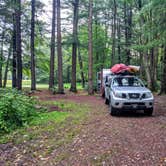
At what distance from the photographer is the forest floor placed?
20.7 feet

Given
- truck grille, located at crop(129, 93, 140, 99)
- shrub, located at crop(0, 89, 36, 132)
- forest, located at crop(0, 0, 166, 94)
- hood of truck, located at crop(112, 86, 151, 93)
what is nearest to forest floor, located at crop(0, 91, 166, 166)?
shrub, located at crop(0, 89, 36, 132)

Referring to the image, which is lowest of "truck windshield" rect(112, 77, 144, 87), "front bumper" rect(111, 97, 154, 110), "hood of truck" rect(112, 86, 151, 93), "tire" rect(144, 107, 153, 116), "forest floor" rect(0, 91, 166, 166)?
"forest floor" rect(0, 91, 166, 166)

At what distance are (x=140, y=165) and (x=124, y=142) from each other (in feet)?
5.39

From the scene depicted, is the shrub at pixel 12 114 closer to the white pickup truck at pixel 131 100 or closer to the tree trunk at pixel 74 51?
the white pickup truck at pixel 131 100

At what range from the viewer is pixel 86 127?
380 inches

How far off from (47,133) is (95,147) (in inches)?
94.4

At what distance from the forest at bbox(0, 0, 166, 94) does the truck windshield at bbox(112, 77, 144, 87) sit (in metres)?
3.31

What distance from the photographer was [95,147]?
23.6 ft

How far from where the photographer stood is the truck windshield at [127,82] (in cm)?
1380

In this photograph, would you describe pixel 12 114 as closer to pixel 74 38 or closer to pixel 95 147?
pixel 95 147

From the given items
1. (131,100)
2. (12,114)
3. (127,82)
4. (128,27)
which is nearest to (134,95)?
(131,100)

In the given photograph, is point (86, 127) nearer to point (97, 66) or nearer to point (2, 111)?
point (2, 111)

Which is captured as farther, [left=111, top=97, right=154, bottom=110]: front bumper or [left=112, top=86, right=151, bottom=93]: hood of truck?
[left=112, top=86, right=151, bottom=93]: hood of truck

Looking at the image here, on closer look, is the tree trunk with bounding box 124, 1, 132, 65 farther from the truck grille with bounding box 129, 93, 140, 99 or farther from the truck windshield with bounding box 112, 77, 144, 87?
the truck grille with bounding box 129, 93, 140, 99
